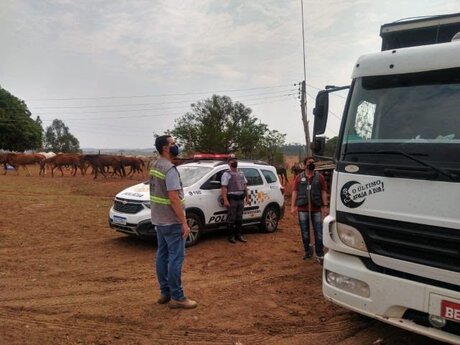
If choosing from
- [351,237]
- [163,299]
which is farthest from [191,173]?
[351,237]

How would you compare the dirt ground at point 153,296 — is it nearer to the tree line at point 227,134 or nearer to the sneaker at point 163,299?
the sneaker at point 163,299

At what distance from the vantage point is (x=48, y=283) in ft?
21.1

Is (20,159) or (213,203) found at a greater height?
(20,159)

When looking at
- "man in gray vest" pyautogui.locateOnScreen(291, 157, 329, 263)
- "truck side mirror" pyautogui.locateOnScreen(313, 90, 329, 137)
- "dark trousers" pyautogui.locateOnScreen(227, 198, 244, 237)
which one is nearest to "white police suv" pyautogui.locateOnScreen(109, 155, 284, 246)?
"dark trousers" pyautogui.locateOnScreen(227, 198, 244, 237)

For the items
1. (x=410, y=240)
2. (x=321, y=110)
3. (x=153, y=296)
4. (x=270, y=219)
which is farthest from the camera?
(x=270, y=219)

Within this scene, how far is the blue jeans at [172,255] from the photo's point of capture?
17.4 feet

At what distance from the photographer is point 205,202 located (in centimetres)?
936

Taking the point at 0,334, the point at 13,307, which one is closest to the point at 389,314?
the point at 0,334

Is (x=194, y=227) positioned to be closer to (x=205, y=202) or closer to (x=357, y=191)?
(x=205, y=202)

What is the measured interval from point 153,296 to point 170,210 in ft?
4.75

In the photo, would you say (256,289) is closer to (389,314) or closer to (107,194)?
(389,314)

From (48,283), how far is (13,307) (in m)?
1.07

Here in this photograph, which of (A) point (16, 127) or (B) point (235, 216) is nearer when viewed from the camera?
(B) point (235, 216)

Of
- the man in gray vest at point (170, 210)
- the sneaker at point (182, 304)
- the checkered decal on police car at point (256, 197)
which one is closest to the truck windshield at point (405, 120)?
the man in gray vest at point (170, 210)
